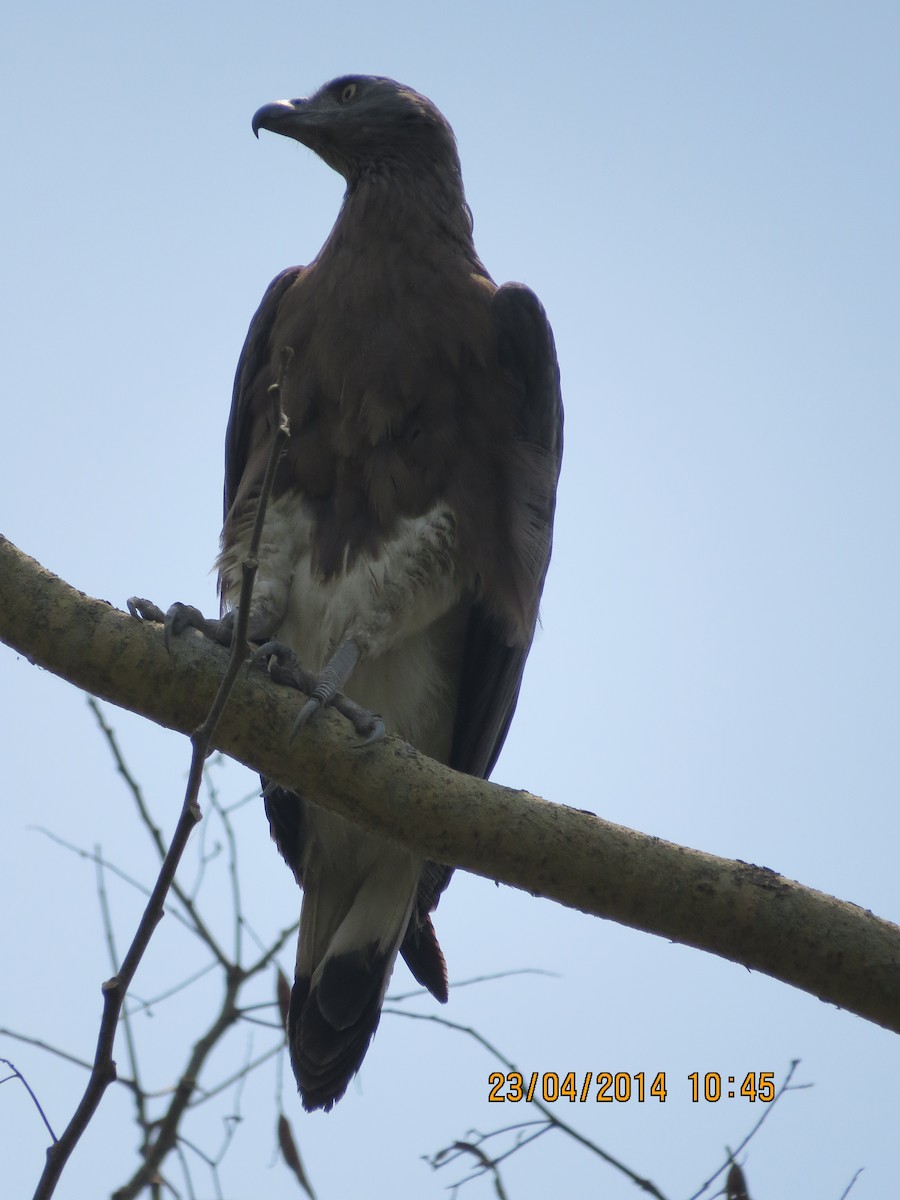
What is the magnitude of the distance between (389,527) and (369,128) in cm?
207

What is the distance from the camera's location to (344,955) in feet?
15.2

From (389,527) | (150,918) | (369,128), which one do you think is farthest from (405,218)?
(150,918)

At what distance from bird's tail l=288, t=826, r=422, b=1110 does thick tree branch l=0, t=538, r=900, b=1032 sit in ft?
4.48

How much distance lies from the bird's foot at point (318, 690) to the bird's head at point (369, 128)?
2.51 metres

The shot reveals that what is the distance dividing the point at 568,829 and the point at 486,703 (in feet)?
5.62

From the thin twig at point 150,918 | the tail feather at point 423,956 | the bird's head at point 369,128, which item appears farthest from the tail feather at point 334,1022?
the bird's head at point 369,128

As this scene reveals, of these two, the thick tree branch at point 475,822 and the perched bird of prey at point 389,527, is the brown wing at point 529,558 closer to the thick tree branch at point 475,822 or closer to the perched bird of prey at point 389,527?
the perched bird of prey at point 389,527

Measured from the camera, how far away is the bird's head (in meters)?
5.50

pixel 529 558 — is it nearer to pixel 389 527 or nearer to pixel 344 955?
pixel 389 527

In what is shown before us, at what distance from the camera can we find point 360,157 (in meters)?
5.51

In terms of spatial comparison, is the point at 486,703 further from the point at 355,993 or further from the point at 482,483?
the point at 355,993

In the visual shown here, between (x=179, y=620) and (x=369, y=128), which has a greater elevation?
(x=369, y=128)

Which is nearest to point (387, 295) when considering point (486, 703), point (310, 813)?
point (486, 703)

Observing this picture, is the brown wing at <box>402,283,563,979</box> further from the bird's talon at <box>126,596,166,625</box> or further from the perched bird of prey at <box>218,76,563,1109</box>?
the bird's talon at <box>126,596,166,625</box>
